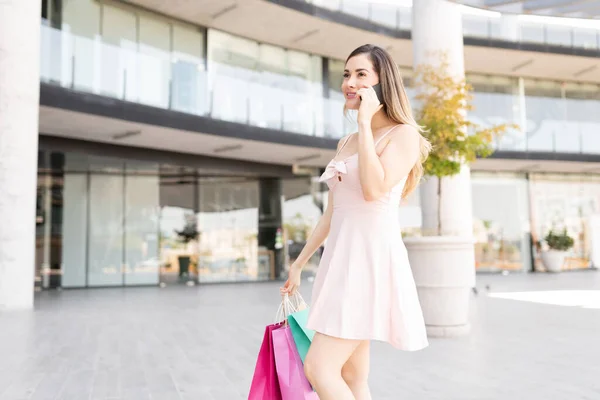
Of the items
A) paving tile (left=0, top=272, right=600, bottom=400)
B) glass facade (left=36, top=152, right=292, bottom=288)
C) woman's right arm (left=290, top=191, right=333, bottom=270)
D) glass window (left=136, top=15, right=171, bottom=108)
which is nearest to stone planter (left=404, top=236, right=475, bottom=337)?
paving tile (left=0, top=272, right=600, bottom=400)

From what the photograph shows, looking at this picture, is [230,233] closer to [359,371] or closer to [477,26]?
[477,26]

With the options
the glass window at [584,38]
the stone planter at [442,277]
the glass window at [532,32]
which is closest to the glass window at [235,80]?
the stone planter at [442,277]

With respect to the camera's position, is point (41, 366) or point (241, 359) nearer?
point (41, 366)

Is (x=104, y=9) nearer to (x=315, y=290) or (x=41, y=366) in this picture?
(x=41, y=366)

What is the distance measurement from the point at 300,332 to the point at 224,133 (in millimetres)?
13935

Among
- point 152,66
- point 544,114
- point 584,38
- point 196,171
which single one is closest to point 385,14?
point 196,171

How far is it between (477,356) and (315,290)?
4.23 meters

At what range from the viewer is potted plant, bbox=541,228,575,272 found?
24.3 meters

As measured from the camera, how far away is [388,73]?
2.11 m

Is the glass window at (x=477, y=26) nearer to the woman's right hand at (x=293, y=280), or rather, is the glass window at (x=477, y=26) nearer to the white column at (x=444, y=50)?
the white column at (x=444, y=50)

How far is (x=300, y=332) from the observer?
2.24 meters

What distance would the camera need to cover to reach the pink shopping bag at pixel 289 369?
207cm

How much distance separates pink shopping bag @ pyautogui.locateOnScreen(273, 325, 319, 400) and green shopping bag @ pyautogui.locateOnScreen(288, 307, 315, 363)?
21mm

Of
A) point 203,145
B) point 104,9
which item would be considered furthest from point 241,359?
point 104,9
